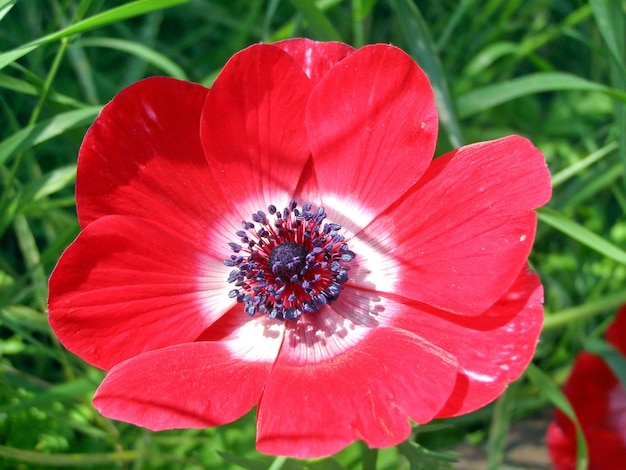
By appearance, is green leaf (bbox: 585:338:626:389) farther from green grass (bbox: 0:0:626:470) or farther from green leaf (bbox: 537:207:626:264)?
green leaf (bbox: 537:207:626:264)

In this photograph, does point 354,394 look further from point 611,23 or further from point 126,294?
point 611,23

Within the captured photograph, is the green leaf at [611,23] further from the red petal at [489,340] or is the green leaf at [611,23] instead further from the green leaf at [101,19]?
the green leaf at [101,19]

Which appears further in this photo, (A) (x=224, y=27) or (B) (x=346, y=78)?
(A) (x=224, y=27)

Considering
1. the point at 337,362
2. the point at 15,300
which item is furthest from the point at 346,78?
the point at 15,300

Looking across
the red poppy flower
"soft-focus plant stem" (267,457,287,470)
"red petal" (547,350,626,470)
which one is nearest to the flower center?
the red poppy flower

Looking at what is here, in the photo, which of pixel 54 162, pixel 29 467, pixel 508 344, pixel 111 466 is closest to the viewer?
pixel 508 344

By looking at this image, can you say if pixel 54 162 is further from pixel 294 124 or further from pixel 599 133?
pixel 599 133

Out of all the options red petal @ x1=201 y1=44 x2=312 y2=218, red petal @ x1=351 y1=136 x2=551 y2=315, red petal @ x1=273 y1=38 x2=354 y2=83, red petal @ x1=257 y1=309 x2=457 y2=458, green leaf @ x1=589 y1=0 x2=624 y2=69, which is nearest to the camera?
red petal @ x1=257 y1=309 x2=457 y2=458
